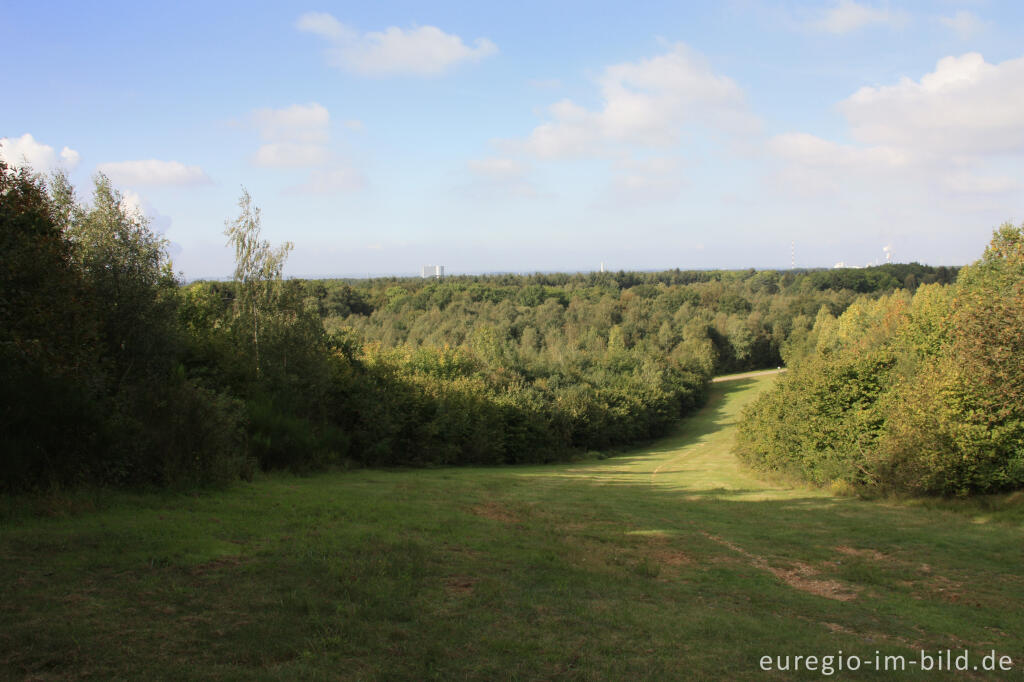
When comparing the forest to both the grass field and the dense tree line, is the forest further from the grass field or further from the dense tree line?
the grass field

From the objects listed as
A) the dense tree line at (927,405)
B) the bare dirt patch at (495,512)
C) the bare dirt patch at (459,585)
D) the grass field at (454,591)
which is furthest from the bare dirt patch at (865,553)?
the dense tree line at (927,405)

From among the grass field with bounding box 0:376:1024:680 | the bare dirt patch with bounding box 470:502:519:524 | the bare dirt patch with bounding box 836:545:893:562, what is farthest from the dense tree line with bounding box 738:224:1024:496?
the bare dirt patch with bounding box 470:502:519:524

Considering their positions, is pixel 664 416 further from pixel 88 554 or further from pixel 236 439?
pixel 88 554

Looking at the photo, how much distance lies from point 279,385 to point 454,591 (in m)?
21.4

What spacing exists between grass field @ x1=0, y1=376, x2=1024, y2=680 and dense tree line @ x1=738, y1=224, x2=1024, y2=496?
528 cm

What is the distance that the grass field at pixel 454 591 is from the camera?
20.5ft

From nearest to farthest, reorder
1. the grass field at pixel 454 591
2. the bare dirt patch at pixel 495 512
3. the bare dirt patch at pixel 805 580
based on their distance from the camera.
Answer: the grass field at pixel 454 591 < the bare dirt patch at pixel 805 580 < the bare dirt patch at pixel 495 512

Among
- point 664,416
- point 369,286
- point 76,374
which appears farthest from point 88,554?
point 369,286

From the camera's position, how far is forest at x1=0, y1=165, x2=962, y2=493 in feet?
44.8

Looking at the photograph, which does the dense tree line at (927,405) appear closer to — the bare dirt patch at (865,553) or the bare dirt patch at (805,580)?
the bare dirt patch at (865,553)

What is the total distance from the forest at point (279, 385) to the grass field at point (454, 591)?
246cm

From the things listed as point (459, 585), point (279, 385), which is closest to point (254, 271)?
point (279, 385)

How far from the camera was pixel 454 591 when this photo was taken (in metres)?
8.71

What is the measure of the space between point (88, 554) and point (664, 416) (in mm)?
67153
